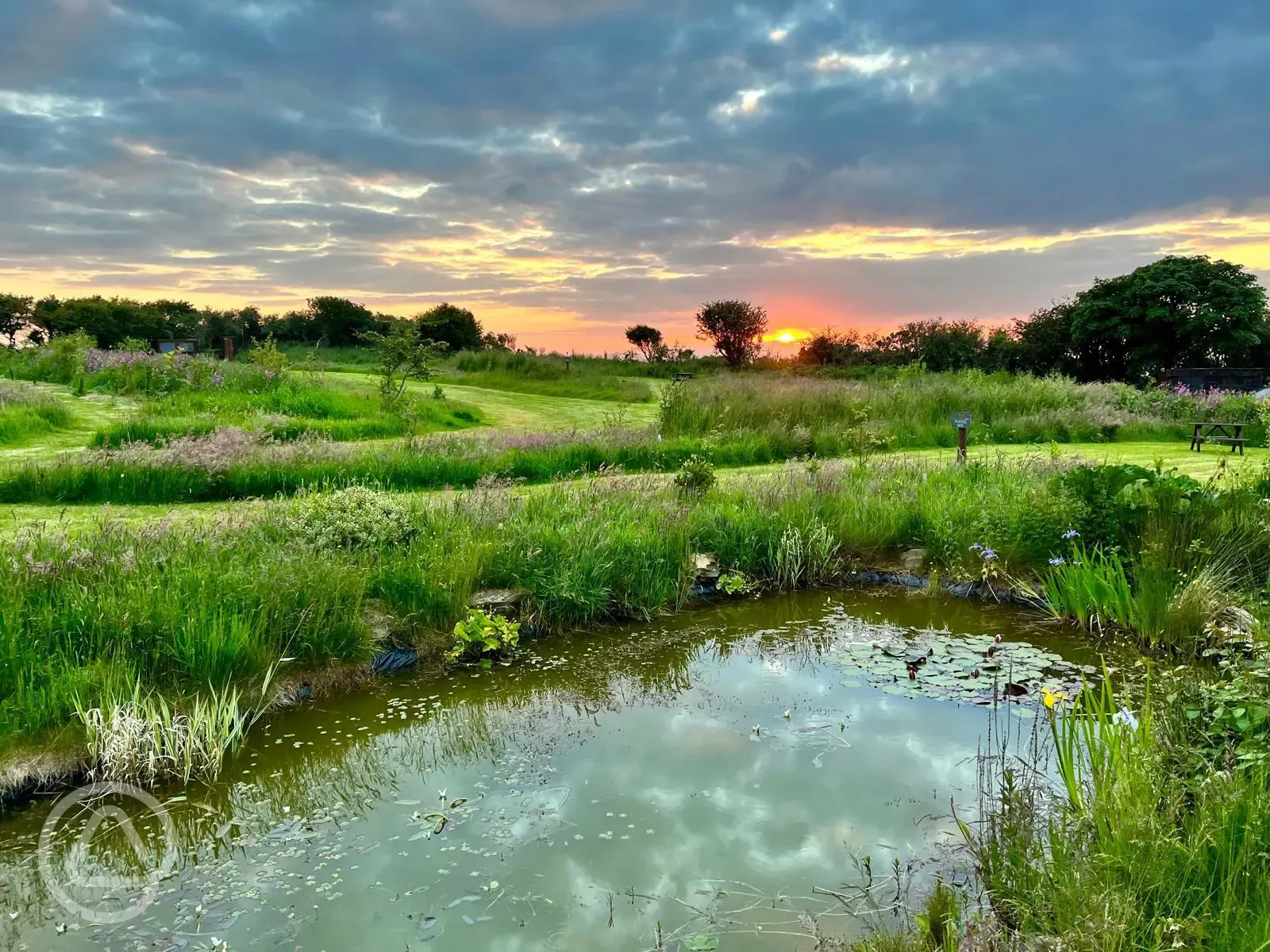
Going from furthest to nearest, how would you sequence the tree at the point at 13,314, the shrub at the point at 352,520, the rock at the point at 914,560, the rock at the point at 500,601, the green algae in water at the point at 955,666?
the tree at the point at 13,314, the rock at the point at 914,560, the shrub at the point at 352,520, the rock at the point at 500,601, the green algae in water at the point at 955,666

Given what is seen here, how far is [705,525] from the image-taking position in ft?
23.1

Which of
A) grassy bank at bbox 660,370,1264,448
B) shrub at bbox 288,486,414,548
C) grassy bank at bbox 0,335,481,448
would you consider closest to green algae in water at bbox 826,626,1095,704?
shrub at bbox 288,486,414,548

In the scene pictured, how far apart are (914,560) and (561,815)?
4571 millimetres

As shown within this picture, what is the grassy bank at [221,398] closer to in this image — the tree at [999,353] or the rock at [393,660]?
the rock at [393,660]

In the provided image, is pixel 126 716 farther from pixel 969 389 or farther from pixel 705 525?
pixel 969 389

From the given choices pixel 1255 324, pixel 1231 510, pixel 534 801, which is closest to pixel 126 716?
pixel 534 801

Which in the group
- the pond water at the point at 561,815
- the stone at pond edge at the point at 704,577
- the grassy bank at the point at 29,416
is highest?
the grassy bank at the point at 29,416

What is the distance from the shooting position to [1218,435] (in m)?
15.2

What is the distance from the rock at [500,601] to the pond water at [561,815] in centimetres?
59

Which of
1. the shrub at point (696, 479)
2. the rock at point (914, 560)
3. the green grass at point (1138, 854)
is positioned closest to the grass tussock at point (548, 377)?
the shrub at point (696, 479)

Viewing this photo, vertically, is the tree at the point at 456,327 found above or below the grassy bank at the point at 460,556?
above

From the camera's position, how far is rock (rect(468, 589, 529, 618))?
5.64 metres

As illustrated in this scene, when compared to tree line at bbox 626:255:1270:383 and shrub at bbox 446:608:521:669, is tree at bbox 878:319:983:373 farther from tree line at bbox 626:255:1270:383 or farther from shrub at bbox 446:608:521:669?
shrub at bbox 446:608:521:669

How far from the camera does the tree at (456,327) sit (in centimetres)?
4903
